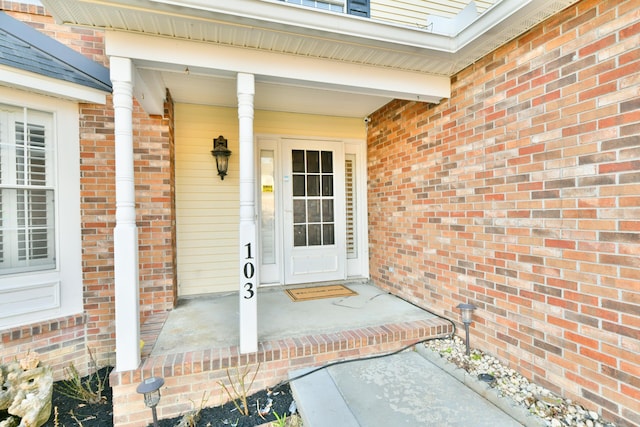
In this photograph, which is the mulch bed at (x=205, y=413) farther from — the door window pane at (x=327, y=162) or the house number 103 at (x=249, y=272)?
the door window pane at (x=327, y=162)

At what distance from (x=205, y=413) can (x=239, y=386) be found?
29 centimetres

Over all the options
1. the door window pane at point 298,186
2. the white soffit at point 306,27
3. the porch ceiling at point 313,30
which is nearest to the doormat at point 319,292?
the door window pane at point 298,186

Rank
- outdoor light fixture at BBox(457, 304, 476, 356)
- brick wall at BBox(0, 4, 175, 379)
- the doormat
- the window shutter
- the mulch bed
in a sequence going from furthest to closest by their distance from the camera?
1. the doormat
2. the window shutter
3. brick wall at BBox(0, 4, 175, 379)
4. outdoor light fixture at BBox(457, 304, 476, 356)
5. the mulch bed

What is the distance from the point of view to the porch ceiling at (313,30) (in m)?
2.06

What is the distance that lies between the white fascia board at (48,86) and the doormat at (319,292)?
301cm

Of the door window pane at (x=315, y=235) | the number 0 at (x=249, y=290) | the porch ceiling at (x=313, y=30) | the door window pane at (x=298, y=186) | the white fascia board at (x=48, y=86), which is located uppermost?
the porch ceiling at (x=313, y=30)

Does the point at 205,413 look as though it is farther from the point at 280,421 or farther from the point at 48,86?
the point at 48,86

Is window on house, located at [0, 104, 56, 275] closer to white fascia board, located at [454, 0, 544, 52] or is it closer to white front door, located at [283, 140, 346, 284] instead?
white front door, located at [283, 140, 346, 284]

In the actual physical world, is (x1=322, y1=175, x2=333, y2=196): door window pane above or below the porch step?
above

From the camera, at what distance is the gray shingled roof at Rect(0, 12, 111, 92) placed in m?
2.57

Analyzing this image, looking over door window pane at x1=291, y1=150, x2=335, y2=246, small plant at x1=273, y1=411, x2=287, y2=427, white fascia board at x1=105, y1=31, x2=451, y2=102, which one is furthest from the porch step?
white fascia board at x1=105, y1=31, x2=451, y2=102

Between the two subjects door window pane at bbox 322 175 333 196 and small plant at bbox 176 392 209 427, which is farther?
door window pane at bbox 322 175 333 196

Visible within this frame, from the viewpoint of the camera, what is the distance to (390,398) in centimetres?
218

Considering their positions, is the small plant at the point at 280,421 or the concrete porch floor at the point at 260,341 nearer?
the small plant at the point at 280,421
